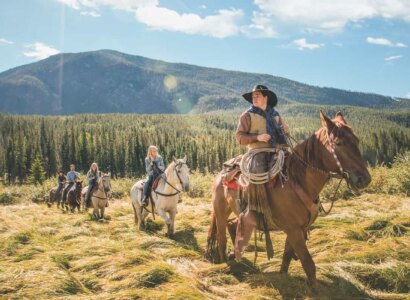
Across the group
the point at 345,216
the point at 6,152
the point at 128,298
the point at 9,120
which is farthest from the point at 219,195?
the point at 9,120

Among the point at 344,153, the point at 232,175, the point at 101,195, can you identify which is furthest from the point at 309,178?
the point at 101,195

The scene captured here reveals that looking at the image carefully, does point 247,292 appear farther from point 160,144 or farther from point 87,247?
point 160,144

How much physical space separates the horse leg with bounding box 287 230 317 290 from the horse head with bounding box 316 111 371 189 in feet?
3.57

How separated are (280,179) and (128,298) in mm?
2721

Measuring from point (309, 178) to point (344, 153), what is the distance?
697 mm

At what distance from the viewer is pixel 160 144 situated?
352 feet

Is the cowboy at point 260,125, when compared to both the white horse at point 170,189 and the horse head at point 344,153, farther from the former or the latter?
the white horse at point 170,189

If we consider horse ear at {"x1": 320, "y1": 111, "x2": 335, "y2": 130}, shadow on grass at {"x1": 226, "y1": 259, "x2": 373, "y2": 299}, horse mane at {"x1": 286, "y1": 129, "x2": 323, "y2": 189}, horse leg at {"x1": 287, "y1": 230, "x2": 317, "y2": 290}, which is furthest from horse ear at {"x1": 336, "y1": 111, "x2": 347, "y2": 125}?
shadow on grass at {"x1": 226, "y1": 259, "x2": 373, "y2": 299}

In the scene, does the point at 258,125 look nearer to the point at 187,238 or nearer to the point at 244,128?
the point at 244,128

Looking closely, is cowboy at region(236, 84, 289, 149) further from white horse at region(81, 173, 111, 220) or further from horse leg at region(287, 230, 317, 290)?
white horse at region(81, 173, 111, 220)

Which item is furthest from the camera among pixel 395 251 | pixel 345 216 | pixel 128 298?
pixel 345 216

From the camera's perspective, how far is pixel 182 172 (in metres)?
11.0

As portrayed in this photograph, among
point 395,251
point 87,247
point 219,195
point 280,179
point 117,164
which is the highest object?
point 280,179

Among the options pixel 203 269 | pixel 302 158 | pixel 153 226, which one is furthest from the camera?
pixel 153 226
